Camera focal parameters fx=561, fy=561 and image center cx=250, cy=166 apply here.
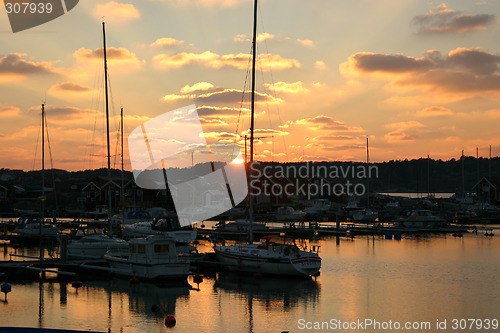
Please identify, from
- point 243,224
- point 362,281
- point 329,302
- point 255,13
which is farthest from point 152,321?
point 243,224

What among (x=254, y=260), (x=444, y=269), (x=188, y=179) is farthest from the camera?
(x=188, y=179)

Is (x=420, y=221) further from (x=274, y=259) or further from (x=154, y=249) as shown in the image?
(x=154, y=249)

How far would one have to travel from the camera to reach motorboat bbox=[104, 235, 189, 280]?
38188 millimetres

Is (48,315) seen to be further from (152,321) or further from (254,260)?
(254,260)

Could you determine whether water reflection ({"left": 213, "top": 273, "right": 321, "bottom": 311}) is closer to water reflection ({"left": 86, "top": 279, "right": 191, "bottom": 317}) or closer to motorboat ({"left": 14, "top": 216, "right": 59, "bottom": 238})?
water reflection ({"left": 86, "top": 279, "right": 191, "bottom": 317})

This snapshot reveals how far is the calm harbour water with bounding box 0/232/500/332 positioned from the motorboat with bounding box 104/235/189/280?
3.29 feet

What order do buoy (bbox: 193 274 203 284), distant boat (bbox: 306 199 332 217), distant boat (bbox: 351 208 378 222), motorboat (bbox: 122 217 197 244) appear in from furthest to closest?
distant boat (bbox: 306 199 332 217) < distant boat (bbox: 351 208 378 222) < motorboat (bbox: 122 217 197 244) < buoy (bbox: 193 274 203 284)

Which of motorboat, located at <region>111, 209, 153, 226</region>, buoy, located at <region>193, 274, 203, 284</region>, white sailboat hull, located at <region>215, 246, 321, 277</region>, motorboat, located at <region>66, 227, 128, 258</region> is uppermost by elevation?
motorboat, located at <region>111, 209, 153, 226</region>

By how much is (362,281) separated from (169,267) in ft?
47.9

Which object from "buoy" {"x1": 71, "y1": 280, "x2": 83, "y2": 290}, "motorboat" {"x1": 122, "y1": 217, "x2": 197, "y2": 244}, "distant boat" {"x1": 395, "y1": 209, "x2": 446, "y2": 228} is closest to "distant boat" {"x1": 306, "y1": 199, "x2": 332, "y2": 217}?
"distant boat" {"x1": 395, "y1": 209, "x2": 446, "y2": 228}

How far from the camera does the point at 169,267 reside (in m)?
38.3

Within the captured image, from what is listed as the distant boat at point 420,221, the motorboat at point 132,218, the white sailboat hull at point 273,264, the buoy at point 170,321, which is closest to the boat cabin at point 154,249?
the white sailboat hull at point 273,264

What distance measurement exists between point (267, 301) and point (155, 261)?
8414 millimetres

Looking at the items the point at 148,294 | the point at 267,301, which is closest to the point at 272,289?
the point at 267,301
